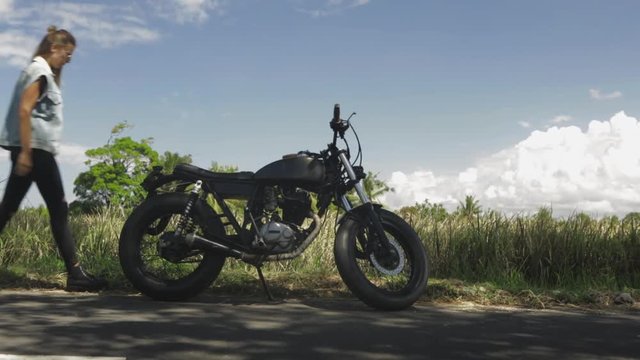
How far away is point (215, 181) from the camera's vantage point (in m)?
5.02

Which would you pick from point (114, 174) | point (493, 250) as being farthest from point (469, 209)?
point (114, 174)

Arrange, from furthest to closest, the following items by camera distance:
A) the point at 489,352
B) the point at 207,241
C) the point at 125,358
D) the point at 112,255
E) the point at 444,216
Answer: the point at 444,216 < the point at 112,255 < the point at 207,241 < the point at 489,352 < the point at 125,358

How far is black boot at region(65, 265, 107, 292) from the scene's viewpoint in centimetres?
512

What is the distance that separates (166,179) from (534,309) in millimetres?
3221

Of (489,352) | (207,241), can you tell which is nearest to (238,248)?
(207,241)

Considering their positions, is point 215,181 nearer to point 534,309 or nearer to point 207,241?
point 207,241

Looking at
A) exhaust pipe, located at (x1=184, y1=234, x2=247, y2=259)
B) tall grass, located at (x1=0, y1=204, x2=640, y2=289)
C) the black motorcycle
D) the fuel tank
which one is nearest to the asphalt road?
the black motorcycle

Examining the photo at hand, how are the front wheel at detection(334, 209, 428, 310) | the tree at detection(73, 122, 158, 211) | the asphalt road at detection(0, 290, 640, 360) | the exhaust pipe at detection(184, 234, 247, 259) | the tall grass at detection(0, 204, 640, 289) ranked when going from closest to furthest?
the asphalt road at detection(0, 290, 640, 360)
the front wheel at detection(334, 209, 428, 310)
the exhaust pipe at detection(184, 234, 247, 259)
the tall grass at detection(0, 204, 640, 289)
the tree at detection(73, 122, 158, 211)

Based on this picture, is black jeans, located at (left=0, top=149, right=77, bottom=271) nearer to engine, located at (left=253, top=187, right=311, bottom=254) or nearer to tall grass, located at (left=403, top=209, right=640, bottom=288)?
engine, located at (left=253, top=187, right=311, bottom=254)

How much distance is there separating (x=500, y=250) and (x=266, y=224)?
3.61 metres

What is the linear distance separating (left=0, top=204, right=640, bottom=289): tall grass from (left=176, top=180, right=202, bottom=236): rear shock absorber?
187cm

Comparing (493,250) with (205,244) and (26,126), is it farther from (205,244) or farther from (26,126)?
(26,126)

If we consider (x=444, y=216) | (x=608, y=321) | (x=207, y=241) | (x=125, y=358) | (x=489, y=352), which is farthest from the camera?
(x=444, y=216)

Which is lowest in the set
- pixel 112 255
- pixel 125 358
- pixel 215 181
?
pixel 125 358
